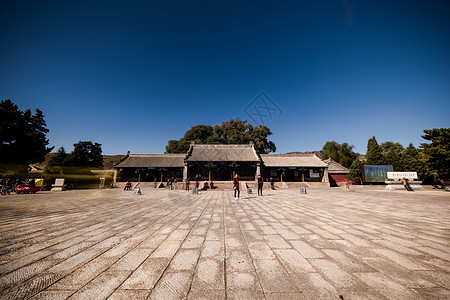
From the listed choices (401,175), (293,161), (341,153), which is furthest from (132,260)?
(341,153)

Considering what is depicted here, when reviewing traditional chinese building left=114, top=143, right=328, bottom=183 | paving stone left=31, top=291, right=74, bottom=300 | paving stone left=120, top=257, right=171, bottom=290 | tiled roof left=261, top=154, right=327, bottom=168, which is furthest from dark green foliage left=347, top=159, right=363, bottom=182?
paving stone left=31, top=291, right=74, bottom=300

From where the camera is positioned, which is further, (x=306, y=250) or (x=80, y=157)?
(x=80, y=157)

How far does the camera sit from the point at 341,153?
36375mm

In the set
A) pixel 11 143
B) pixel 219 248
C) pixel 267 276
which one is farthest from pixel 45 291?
pixel 11 143

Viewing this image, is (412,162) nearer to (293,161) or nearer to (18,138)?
(293,161)

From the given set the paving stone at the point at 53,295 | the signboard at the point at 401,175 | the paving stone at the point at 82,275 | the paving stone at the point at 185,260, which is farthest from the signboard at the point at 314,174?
the paving stone at the point at 53,295

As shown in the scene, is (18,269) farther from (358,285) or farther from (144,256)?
(358,285)

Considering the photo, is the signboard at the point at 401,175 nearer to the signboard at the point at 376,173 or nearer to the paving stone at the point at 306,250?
the signboard at the point at 376,173

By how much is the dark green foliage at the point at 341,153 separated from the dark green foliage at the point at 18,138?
52.6 m

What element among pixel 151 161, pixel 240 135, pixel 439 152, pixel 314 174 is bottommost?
pixel 314 174

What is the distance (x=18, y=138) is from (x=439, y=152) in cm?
4954

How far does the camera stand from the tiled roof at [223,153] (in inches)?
918

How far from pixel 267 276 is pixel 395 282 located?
153cm

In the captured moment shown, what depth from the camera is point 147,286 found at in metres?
1.83
